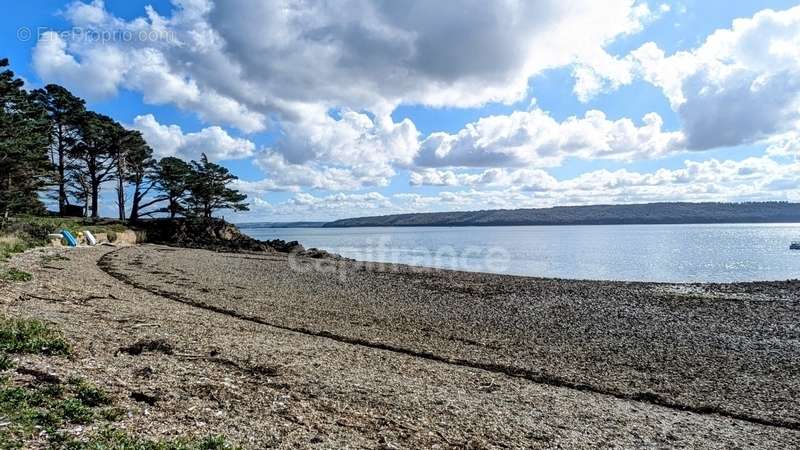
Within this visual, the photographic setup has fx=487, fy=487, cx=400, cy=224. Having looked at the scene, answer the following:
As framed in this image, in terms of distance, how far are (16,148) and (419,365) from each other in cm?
2660

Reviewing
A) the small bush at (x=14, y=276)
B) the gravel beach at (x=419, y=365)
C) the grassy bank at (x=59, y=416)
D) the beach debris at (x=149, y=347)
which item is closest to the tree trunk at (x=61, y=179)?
the gravel beach at (x=419, y=365)

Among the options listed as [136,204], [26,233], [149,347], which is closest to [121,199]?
[136,204]

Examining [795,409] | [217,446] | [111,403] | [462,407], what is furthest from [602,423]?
[111,403]

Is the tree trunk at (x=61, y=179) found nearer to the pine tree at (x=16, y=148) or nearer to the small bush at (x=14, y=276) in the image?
the pine tree at (x=16, y=148)

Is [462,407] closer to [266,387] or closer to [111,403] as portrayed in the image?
[266,387]

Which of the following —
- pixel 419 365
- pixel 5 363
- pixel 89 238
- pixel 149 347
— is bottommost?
pixel 419 365

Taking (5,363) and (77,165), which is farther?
(77,165)

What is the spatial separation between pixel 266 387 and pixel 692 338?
Result: 12.9 meters

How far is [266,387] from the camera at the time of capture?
22.9 ft

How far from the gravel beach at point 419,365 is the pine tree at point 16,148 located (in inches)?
372

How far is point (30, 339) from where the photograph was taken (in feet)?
22.1

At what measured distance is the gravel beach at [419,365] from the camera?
6.11 m

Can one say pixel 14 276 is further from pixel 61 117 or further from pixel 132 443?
pixel 61 117

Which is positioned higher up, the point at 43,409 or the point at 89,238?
the point at 89,238
